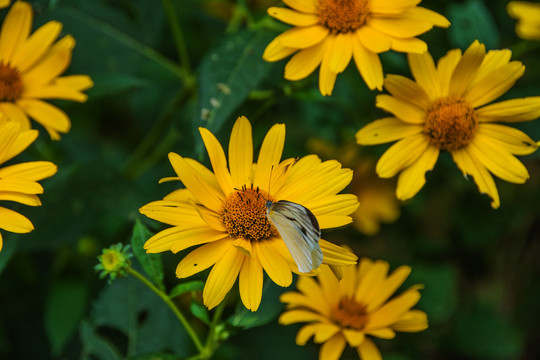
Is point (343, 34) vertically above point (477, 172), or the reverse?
point (343, 34)

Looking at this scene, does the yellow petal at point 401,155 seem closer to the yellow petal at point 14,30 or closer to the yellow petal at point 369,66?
the yellow petal at point 369,66

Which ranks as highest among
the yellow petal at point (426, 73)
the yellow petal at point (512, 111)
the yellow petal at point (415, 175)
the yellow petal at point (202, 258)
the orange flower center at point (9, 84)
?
the orange flower center at point (9, 84)

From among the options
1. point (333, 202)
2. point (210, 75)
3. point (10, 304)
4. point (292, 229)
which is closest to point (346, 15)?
point (210, 75)

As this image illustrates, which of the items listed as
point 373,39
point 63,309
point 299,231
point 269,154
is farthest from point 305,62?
point 63,309

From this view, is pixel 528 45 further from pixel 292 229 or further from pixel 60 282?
pixel 60 282

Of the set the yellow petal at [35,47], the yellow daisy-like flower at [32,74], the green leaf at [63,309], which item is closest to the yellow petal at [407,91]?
the yellow daisy-like flower at [32,74]

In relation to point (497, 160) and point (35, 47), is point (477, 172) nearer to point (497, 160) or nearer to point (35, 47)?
point (497, 160)
